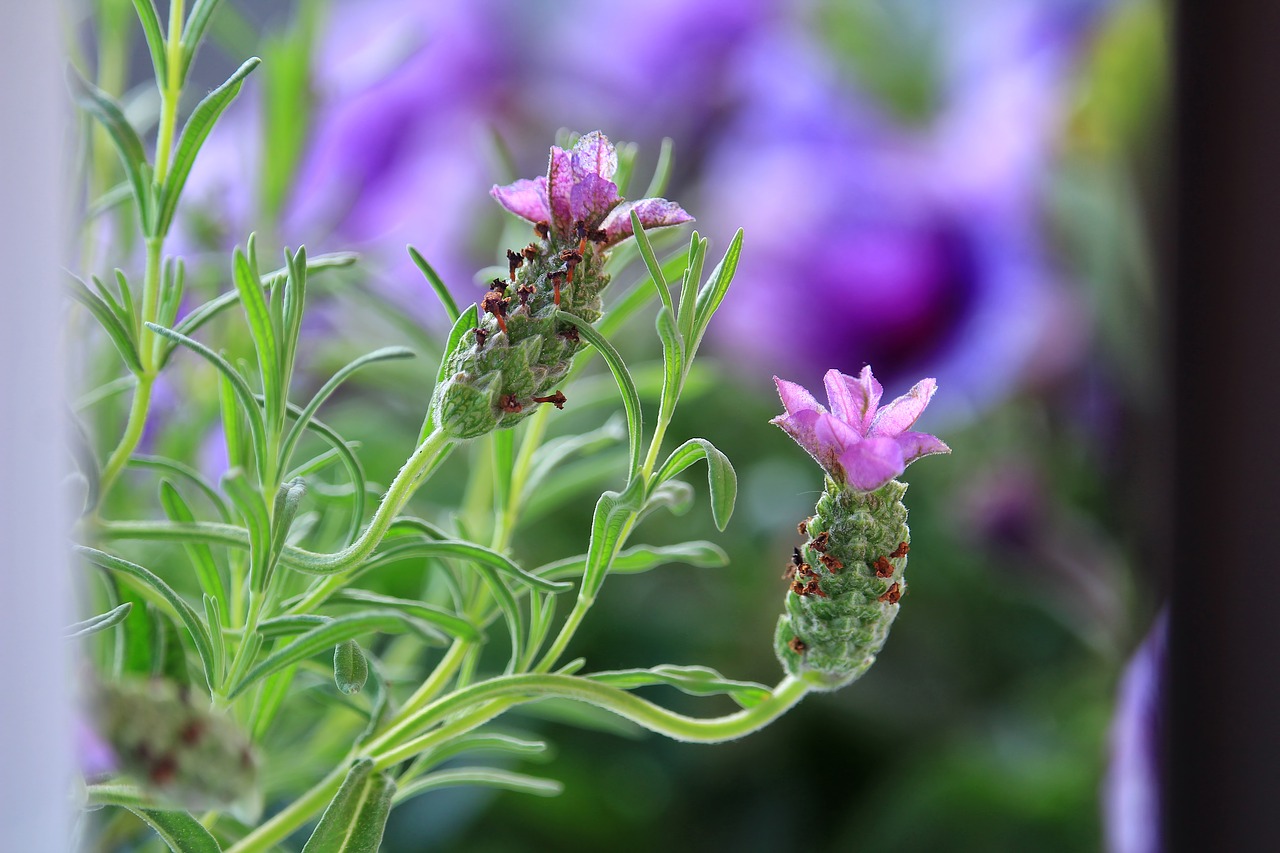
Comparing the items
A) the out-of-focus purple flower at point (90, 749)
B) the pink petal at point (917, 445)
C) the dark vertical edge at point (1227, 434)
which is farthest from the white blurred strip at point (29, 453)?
the dark vertical edge at point (1227, 434)

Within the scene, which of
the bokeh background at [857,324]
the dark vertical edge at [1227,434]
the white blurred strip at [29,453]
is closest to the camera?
the white blurred strip at [29,453]

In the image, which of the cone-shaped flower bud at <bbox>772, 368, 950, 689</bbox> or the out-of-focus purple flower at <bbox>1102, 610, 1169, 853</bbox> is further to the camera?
the out-of-focus purple flower at <bbox>1102, 610, 1169, 853</bbox>

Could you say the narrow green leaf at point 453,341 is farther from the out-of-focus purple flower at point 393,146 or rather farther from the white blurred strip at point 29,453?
the out-of-focus purple flower at point 393,146

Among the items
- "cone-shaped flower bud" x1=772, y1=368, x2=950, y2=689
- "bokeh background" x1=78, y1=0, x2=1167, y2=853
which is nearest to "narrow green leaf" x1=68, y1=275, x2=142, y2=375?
"cone-shaped flower bud" x1=772, y1=368, x2=950, y2=689

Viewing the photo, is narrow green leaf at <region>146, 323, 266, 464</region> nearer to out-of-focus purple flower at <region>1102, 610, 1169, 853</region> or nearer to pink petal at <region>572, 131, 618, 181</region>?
pink petal at <region>572, 131, 618, 181</region>

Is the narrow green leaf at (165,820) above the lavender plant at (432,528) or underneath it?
underneath

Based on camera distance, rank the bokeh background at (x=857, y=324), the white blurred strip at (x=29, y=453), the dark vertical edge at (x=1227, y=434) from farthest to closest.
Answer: the bokeh background at (x=857, y=324), the dark vertical edge at (x=1227, y=434), the white blurred strip at (x=29, y=453)
